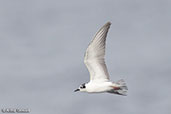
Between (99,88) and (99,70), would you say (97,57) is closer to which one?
(99,70)

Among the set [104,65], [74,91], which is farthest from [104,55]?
[74,91]

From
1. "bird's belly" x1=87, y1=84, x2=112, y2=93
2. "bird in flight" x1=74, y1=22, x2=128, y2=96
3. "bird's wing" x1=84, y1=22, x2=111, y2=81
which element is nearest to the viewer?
"bird's wing" x1=84, y1=22, x2=111, y2=81

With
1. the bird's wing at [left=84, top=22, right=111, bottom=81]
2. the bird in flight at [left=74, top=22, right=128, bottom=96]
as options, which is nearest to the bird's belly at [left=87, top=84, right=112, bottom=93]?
the bird in flight at [left=74, top=22, right=128, bottom=96]

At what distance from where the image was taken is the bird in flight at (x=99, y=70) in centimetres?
5116

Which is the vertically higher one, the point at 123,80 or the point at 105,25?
the point at 105,25

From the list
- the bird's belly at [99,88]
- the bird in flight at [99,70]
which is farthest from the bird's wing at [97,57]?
the bird's belly at [99,88]

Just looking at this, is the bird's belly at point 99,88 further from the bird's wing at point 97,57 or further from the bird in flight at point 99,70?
the bird's wing at point 97,57

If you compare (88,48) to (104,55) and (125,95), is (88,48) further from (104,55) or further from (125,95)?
(125,95)

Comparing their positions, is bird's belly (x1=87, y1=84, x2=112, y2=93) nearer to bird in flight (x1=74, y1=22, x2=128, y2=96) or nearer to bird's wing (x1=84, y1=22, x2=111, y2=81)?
bird in flight (x1=74, y1=22, x2=128, y2=96)

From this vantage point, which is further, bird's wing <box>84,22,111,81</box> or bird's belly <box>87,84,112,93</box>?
bird's belly <box>87,84,112,93</box>

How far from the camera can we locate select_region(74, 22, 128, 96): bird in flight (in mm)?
51156

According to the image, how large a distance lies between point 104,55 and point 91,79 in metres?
2.31

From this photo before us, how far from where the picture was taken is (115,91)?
53125 millimetres

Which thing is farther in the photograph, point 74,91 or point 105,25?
point 74,91
